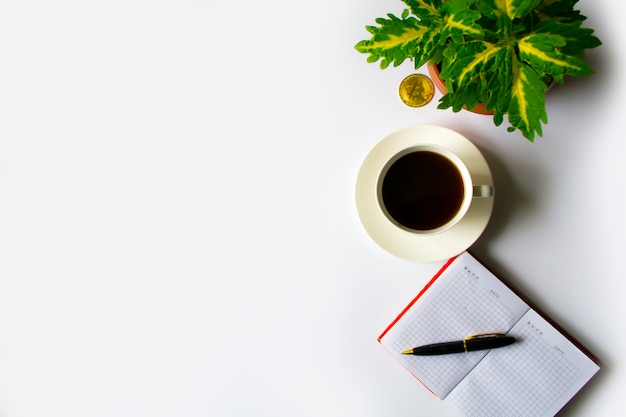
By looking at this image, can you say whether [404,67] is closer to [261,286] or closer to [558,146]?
[558,146]

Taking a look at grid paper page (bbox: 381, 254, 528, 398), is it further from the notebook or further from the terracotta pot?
the terracotta pot

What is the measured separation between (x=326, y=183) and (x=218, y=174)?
20 cm

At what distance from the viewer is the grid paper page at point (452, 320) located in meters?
0.91

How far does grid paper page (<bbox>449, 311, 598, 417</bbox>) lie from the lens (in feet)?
2.93

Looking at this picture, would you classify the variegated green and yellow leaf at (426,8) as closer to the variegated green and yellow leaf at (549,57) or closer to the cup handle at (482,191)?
the variegated green and yellow leaf at (549,57)

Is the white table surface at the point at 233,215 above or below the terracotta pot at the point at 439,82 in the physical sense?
below

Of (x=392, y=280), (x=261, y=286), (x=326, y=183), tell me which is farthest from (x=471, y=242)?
(x=261, y=286)

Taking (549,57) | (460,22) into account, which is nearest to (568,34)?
(549,57)

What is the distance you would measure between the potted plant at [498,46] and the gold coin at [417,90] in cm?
15

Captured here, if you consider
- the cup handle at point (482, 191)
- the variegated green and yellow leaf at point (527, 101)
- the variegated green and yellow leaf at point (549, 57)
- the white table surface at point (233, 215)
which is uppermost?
the variegated green and yellow leaf at point (549, 57)

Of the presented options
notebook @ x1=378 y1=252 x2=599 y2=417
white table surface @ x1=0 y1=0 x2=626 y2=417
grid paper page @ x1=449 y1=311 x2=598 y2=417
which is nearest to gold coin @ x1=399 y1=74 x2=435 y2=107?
white table surface @ x1=0 y1=0 x2=626 y2=417

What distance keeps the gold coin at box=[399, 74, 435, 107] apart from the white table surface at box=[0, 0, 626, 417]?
2cm


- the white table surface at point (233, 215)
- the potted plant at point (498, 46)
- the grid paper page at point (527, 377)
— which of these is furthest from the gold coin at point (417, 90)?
the grid paper page at point (527, 377)

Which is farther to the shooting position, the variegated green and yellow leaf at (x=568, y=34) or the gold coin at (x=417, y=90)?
the gold coin at (x=417, y=90)
